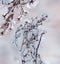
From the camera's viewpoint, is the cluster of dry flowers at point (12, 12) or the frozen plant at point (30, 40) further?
the cluster of dry flowers at point (12, 12)

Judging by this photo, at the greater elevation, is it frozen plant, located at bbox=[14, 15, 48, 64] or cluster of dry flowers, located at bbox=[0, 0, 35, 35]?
cluster of dry flowers, located at bbox=[0, 0, 35, 35]

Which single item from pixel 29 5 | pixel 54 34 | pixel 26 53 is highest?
pixel 29 5

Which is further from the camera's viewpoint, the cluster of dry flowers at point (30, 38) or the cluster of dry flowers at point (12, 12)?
the cluster of dry flowers at point (12, 12)

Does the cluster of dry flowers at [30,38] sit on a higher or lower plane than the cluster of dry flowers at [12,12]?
lower

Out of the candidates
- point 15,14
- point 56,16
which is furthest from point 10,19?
point 56,16

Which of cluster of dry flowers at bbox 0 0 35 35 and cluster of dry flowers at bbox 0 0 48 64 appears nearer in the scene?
cluster of dry flowers at bbox 0 0 48 64

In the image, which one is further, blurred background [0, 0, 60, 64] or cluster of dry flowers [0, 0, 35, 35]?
cluster of dry flowers [0, 0, 35, 35]

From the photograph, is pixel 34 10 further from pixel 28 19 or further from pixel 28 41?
pixel 28 41

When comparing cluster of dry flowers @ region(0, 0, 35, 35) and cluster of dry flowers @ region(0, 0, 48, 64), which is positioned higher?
cluster of dry flowers @ region(0, 0, 35, 35)

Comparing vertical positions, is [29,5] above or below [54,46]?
above
